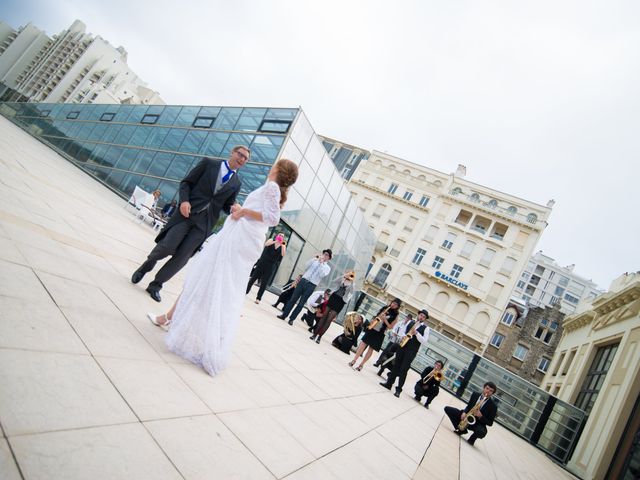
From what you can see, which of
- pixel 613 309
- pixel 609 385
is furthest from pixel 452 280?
pixel 609 385

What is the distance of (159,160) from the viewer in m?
16.4

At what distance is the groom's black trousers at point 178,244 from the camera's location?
3.88m

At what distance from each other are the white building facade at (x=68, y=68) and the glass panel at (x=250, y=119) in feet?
238

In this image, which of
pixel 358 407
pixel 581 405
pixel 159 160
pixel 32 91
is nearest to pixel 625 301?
pixel 581 405

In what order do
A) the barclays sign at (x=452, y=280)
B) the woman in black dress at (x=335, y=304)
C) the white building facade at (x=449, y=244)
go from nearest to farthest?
1. the woman in black dress at (x=335, y=304)
2. the white building facade at (x=449, y=244)
3. the barclays sign at (x=452, y=280)

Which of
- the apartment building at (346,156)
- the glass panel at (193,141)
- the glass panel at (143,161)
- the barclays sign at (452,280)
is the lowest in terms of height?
the glass panel at (143,161)

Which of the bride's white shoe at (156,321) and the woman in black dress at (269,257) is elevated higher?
the woman in black dress at (269,257)

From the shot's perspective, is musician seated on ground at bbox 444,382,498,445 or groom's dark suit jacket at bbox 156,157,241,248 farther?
musician seated on ground at bbox 444,382,498,445

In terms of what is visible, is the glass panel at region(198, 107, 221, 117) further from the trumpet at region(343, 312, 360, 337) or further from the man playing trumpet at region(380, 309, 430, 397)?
the man playing trumpet at region(380, 309, 430, 397)

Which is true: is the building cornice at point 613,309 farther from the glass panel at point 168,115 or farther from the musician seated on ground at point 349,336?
the glass panel at point 168,115

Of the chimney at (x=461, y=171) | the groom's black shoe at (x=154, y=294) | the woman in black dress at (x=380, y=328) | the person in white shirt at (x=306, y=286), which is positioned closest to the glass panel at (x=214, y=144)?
the person in white shirt at (x=306, y=286)

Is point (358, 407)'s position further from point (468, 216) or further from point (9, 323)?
point (468, 216)

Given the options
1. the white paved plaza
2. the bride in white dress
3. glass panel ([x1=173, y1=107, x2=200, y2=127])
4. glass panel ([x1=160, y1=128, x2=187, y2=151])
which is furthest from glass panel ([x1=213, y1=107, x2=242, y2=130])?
the bride in white dress

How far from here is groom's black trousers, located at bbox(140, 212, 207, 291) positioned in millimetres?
3885
